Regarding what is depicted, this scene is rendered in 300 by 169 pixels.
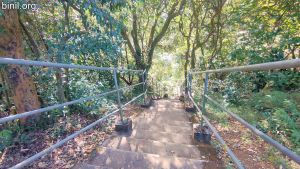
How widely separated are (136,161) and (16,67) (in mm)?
2980

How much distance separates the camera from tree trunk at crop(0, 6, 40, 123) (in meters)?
3.29

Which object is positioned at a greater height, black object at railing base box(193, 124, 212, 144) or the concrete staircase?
black object at railing base box(193, 124, 212, 144)

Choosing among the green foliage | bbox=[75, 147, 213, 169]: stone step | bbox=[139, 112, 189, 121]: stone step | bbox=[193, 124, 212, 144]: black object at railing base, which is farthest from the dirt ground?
bbox=[193, 124, 212, 144]: black object at railing base

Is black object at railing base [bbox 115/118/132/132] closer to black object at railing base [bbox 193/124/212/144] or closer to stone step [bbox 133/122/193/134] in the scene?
stone step [bbox 133/122/193/134]

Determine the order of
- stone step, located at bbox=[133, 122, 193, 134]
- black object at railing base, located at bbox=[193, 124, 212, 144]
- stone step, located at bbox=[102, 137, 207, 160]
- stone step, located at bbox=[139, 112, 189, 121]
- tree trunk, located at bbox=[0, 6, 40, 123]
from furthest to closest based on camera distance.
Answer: stone step, located at bbox=[139, 112, 189, 121], tree trunk, located at bbox=[0, 6, 40, 123], stone step, located at bbox=[133, 122, 193, 134], black object at railing base, located at bbox=[193, 124, 212, 144], stone step, located at bbox=[102, 137, 207, 160]

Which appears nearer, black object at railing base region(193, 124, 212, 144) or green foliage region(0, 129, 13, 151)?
black object at railing base region(193, 124, 212, 144)

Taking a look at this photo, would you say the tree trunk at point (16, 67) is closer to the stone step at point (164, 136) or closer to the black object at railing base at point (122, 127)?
the black object at railing base at point (122, 127)

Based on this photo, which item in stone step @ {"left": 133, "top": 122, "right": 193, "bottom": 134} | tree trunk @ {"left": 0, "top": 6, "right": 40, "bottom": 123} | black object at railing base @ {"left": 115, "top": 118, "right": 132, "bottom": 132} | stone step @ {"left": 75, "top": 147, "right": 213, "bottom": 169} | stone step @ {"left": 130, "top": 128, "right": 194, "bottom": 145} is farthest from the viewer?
tree trunk @ {"left": 0, "top": 6, "right": 40, "bottom": 123}

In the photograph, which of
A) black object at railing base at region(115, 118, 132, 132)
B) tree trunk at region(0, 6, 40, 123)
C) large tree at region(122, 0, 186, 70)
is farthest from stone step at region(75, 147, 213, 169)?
large tree at region(122, 0, 186, 70)

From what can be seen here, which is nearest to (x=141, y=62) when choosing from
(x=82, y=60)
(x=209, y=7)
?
(x=209, y=7)

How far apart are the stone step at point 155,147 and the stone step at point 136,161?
17cm

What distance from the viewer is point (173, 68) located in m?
19.5

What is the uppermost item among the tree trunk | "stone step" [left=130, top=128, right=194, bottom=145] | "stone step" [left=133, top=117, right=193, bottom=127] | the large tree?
the large tree

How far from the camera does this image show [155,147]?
2.36 meters
